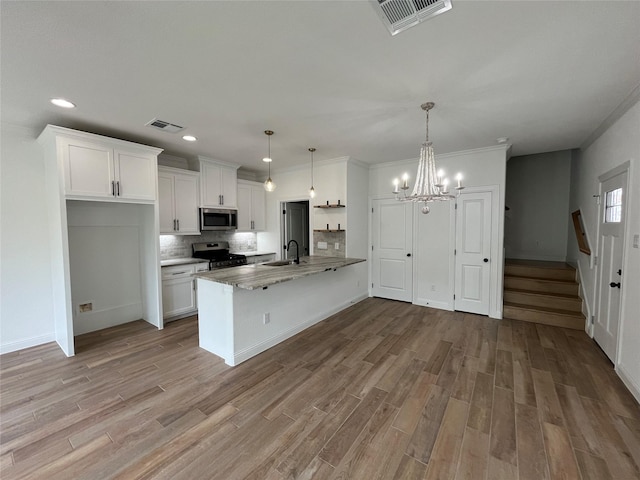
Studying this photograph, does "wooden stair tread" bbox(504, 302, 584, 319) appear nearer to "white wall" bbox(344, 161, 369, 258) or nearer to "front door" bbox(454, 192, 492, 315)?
"front door" bbox(454, 192, 492, 315)

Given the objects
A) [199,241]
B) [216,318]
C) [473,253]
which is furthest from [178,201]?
[473,253]

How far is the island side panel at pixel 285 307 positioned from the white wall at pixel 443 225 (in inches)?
52.7

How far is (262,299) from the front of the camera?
10.4ft

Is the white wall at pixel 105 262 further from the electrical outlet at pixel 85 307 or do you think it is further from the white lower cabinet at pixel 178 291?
the white lower cabinet at pixel 178 291

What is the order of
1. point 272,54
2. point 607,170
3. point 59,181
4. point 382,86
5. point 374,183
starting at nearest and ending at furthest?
point 272,54, point 382,86, point 59,181, point 607,170, point 374,183

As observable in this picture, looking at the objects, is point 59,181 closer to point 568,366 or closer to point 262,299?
point 262,299

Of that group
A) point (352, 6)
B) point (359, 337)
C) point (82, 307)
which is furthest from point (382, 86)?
point (82, 307)

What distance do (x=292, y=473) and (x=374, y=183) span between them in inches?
184

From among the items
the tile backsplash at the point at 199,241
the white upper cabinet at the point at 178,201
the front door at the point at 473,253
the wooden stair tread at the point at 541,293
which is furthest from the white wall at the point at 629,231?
the tile backsplash at the point at 199,241

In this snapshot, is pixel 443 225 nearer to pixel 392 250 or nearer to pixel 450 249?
pixel 450 249

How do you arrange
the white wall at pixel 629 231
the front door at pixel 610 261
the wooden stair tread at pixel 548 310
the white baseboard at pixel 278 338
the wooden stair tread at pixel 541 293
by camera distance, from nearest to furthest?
the white wall at pixel 629 231 < the front door at pixel 610 261 < the white baseboard at pixel 278 338 < the wooden stair tread at pixel 548 310 < the wooden stair tread at pixel 541 293

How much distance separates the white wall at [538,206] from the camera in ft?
17.6

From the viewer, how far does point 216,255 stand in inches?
197

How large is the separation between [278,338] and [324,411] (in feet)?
4.44
